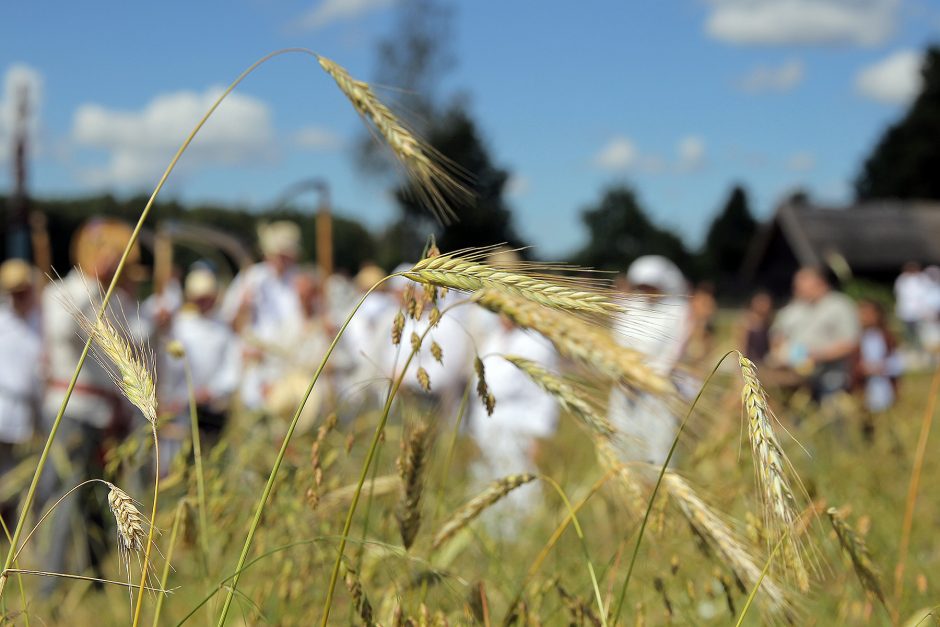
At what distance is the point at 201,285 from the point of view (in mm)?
7691

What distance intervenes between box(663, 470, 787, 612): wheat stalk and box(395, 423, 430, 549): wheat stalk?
1.36 feet

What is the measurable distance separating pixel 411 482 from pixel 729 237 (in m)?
89.2

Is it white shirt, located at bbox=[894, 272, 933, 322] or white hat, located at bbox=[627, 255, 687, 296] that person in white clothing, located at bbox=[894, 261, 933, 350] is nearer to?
white shirt, located at bbox=[894, 272, 933, 322]

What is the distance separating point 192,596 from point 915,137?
73.2 m

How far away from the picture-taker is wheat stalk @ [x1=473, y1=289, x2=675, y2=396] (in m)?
1.79

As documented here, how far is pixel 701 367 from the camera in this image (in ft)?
7.45

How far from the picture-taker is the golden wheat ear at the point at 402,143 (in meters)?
1.60

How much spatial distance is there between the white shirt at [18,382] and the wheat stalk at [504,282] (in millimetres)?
4379

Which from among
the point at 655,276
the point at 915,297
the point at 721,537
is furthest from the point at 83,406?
the point at 915,297

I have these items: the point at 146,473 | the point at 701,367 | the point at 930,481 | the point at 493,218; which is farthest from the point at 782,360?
the point at 493,218

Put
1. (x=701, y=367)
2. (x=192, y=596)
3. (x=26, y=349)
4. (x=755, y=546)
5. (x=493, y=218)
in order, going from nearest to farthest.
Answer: (x=755, y=546), (x=701, y=367), (x=192, y=596), (x=26, y=349), (x=493, y=218)

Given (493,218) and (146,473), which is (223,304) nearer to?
(146,473)

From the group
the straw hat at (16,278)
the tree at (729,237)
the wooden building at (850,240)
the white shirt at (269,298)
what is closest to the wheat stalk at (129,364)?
the straw hat at (16,278)

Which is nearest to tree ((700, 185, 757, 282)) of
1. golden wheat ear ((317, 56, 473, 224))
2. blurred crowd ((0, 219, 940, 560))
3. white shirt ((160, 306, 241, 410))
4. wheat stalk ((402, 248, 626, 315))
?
blurred crowd ((0, 219, 940, 560))
